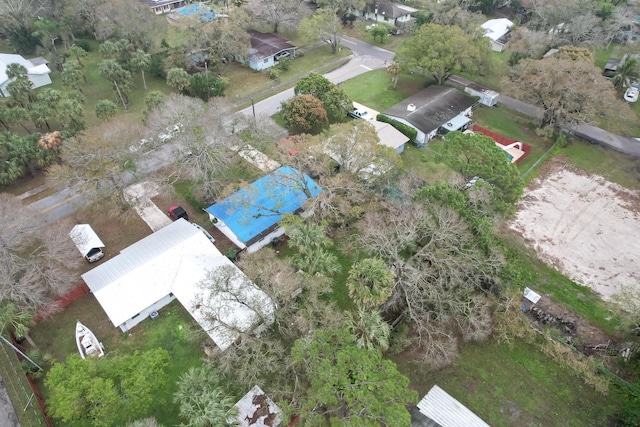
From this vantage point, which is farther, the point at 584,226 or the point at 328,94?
the point at 328,94

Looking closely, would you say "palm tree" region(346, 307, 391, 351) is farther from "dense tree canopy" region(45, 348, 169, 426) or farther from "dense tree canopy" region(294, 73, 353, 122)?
"dense tree canopy" region(294, 73, 353, 122)

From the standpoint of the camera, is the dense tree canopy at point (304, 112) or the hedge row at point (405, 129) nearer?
the dense tree canopy at point (304, 112)

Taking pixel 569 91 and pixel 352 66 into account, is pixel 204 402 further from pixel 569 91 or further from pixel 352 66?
pixel 352 66

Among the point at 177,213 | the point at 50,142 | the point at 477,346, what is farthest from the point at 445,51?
the point at 50,142

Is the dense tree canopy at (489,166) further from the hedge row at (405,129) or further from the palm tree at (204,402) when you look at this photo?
the palm tree at (204,402)

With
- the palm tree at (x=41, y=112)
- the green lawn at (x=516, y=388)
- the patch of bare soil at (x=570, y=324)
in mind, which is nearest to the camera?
the green lawn at (x=516, y=388)

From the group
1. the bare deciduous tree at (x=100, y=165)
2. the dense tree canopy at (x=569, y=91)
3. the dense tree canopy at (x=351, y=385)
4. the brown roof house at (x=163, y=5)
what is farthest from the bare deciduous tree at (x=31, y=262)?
the brown roof house at (x=163, y=5)

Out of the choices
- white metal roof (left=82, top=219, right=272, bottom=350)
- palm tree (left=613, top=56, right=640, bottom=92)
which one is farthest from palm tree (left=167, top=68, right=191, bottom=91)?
palm tree (left=613, top=56, right=640, bottom=92)
